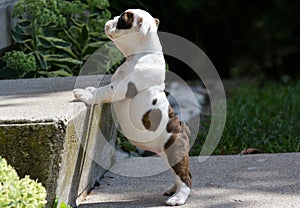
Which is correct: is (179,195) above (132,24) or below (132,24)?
below

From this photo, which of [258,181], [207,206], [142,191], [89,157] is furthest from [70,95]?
[258,181]

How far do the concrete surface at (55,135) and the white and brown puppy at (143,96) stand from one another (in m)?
0.16

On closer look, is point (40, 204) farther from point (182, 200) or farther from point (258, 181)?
point (258, 181)

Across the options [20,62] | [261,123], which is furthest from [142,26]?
[261,123]

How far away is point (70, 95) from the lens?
3.13m

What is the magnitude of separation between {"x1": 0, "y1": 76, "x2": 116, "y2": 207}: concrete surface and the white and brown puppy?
163 mm

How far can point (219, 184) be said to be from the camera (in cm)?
332

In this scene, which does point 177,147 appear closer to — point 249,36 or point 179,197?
point 179,197

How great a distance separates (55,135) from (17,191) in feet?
1.03

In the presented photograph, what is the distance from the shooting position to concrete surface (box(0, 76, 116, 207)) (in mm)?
2588

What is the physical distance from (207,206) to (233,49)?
5707mm

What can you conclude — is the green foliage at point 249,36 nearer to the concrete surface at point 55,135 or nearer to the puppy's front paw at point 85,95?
the concrete surface at point 55,135

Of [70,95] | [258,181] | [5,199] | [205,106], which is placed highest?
[5,199]

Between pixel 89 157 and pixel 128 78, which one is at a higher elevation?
pixel 128 78
